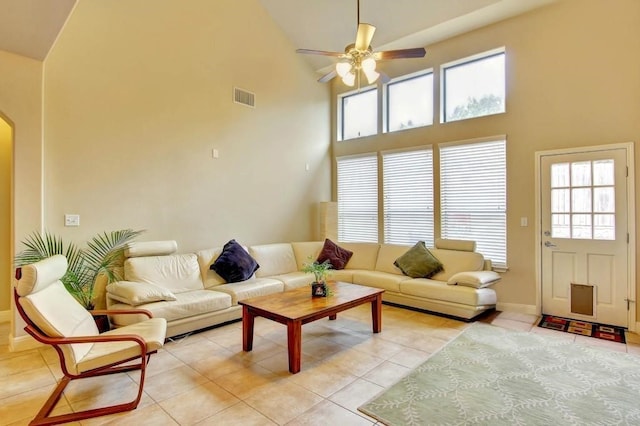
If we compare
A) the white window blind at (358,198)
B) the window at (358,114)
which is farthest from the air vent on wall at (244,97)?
the white window blind at (358,198)

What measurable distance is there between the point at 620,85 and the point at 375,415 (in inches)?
181

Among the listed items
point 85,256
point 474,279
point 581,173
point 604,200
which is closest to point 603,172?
point 581,173

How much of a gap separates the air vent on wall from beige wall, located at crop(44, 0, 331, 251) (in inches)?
3.8

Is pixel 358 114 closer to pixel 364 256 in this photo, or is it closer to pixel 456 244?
pixel 364 256

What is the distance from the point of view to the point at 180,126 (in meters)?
4.67

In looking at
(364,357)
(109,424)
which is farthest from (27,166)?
(364,357)

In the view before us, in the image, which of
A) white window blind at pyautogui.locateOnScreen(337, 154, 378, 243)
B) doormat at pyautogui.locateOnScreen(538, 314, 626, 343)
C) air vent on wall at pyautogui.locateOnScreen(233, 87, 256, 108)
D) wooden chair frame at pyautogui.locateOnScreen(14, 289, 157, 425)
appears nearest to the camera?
wooden chair frame at pyautogui.locateOnScreen(14, 289, 157, 425)

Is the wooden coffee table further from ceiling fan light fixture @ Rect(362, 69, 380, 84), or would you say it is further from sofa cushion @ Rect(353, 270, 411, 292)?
ceiling fan light fixture @ Rect(362, 69, 380, 84)

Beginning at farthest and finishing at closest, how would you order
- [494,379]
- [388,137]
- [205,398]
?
1. [388,137]
2. [494,379]
3. [205,398]

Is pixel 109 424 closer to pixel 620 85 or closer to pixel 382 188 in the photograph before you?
pixel 382 188

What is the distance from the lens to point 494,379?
277cm

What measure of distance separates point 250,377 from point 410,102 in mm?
4973

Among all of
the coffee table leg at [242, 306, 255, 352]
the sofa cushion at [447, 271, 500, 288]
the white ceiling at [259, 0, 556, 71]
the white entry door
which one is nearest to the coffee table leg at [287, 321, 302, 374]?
the coffee table leg at [242, 306, 255, 352]

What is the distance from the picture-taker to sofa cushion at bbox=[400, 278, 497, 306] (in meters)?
4.11
